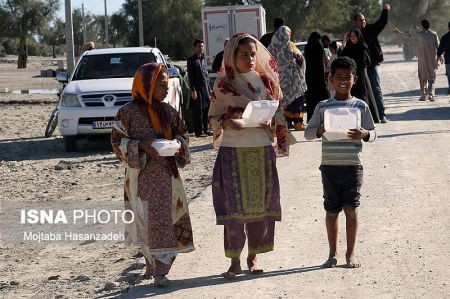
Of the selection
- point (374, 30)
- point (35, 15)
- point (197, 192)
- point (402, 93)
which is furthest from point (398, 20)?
point (197, 192)

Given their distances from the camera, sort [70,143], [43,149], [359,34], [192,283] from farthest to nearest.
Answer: [43,149], [70,143], [359,34], [192,283]

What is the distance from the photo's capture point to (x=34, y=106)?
30.0 metres

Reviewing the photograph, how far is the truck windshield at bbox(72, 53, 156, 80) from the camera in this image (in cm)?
1775

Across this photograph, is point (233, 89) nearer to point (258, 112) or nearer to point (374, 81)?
point (258, 112)

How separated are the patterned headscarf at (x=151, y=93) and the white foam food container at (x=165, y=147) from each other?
0.55 ft

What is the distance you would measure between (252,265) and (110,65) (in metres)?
11.0

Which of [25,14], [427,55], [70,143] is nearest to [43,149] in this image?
[70,143]

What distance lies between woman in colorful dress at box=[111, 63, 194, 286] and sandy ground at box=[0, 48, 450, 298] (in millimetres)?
307

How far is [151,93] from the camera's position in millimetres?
6887

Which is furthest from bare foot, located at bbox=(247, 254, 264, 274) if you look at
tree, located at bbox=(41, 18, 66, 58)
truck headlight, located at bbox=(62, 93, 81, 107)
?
tree, located at bbox=(41, 18, 66, 58)

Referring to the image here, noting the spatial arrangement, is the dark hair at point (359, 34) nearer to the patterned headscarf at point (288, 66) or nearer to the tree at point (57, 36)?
the patterned headscarf at point (288, 66)

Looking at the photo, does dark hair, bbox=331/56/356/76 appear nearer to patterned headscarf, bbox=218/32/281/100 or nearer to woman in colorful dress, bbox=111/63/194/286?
patterned headscarf, bbox=218/32/281/100

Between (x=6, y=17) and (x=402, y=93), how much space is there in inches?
1933

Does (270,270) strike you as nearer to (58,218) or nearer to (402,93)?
(58,218)
